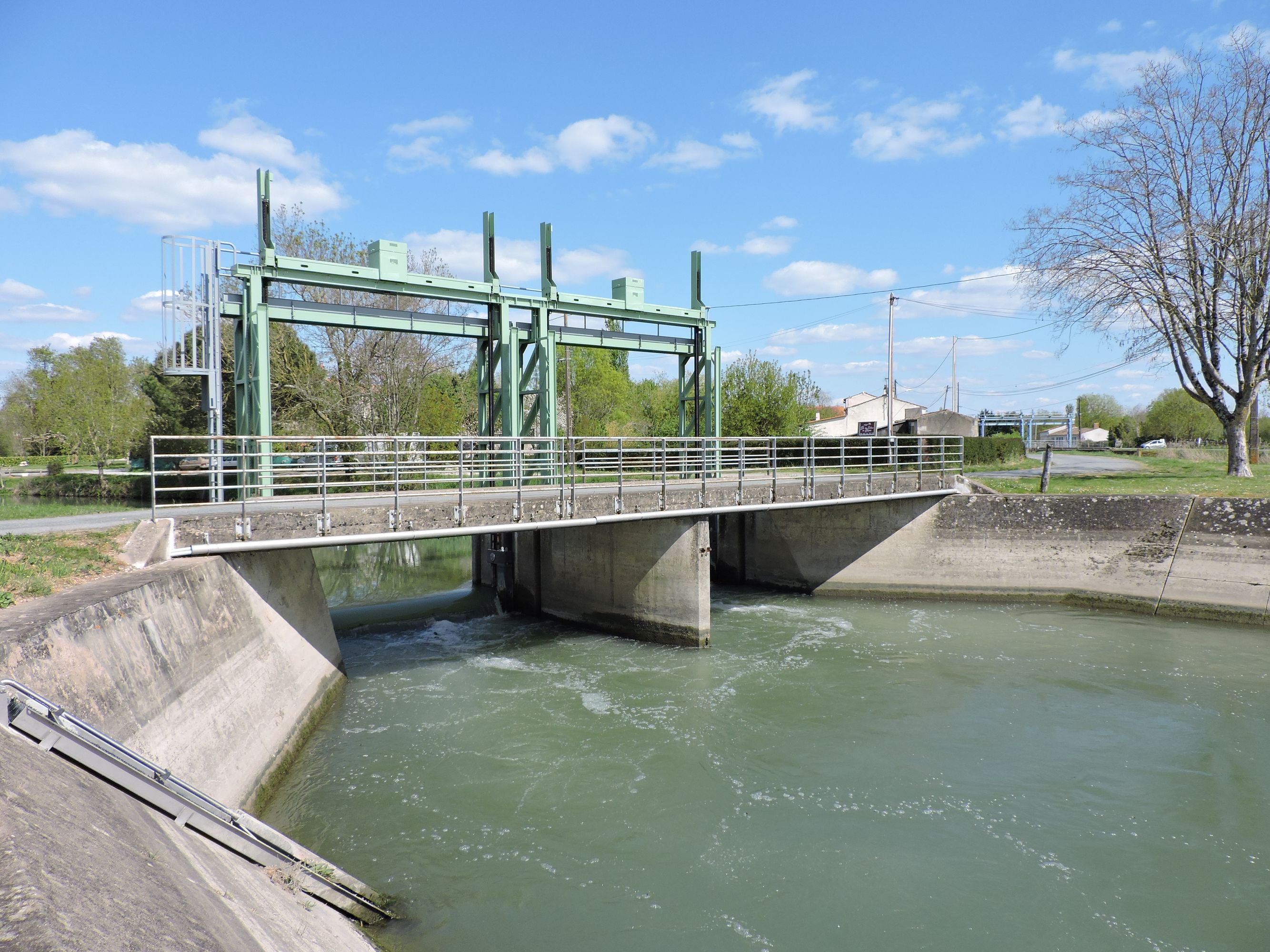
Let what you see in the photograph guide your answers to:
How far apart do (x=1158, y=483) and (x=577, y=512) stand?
18.5 meters

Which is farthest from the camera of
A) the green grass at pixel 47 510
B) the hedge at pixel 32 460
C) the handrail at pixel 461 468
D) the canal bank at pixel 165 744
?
the hedge at pixel 32 460

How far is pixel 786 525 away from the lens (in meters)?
20.9

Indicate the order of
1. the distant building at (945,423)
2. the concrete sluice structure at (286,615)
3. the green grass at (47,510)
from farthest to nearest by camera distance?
the distant building at (945,423) → the green grass at (47,510) → the concrete sluice structure at (286,615)

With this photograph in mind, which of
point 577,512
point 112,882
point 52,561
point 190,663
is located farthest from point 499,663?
point 112,882

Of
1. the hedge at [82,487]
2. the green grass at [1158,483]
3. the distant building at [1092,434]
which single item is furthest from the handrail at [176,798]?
the distant building at [1092,434]

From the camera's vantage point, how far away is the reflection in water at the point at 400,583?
59.6ft

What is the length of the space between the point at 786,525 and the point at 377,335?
54.9 ft

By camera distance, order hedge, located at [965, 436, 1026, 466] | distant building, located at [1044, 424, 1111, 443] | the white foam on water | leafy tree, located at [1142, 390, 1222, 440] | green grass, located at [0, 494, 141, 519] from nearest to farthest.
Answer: green grass, located at [0, 494, 141, 519] < the white foam on water < hedge, located at [965, 436, 1026, 466] < leafy tree, located at [1142, 390, 1222, 440] < distant building, located at [1044, 424, 1111, 443]

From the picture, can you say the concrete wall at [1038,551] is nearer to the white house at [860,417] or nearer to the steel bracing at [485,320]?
the steel bracing at [485,320]

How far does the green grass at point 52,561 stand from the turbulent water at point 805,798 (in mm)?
3189

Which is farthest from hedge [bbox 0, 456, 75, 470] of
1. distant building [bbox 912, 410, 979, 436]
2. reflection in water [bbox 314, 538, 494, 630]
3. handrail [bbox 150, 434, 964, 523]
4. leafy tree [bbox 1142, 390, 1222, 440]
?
leafy tree [bbox 1142, 390, 1222, 440]

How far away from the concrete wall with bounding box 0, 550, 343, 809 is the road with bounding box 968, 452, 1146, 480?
21.1 meters

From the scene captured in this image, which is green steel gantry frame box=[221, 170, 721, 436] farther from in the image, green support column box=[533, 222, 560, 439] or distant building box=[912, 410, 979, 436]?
distant building box=[912, 410, 979, 436]

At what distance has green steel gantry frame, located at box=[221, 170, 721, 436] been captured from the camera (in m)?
14.7
